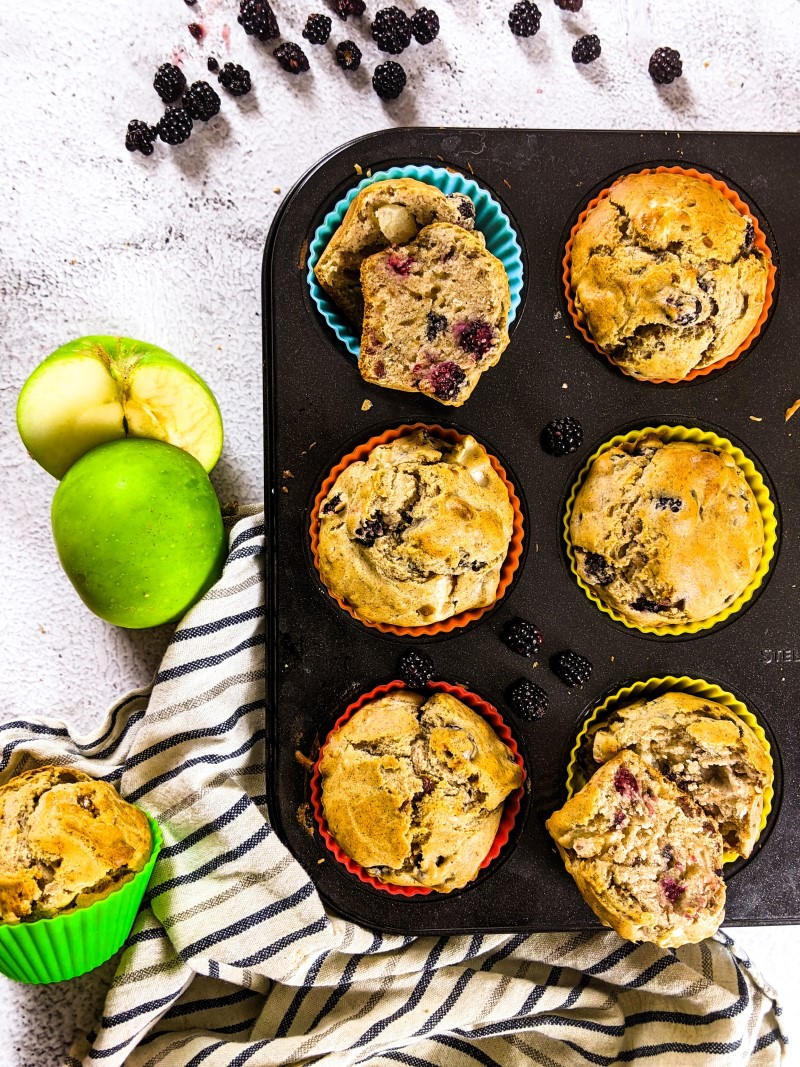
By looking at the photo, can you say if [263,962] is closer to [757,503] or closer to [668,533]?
[668,533]

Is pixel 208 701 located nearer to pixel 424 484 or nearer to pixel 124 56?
pixel 424 484

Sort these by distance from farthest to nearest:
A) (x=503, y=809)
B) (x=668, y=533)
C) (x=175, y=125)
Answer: (x=175, y=125)
(x=503, y=809)
(x=668, y=533)

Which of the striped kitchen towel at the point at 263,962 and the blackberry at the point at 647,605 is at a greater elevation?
the blackberry at the point at 647,605

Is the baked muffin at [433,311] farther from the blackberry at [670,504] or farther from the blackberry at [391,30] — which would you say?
the blackberry at [391,30]

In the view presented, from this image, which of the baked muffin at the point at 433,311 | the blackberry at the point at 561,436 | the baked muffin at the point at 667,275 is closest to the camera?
the baked muffin at the point at 433,311

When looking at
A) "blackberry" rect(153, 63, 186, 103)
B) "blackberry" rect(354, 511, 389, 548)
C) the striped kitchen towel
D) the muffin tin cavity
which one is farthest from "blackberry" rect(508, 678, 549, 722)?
"blackberry" rect(153, 63, 186, 103)

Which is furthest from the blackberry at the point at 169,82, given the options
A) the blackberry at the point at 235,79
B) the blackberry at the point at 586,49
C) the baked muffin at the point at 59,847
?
the baked muffin at the point at 59,847

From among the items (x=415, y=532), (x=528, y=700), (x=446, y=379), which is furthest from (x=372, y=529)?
(x=528, y=700)
